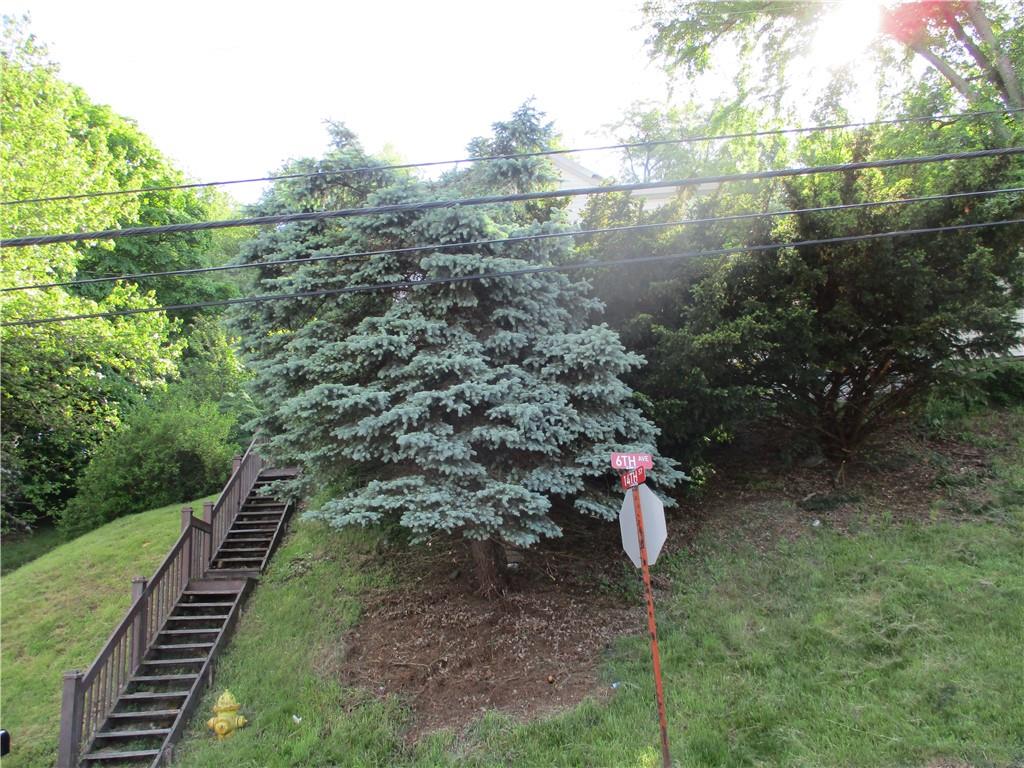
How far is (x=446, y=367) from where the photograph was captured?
23.2ft

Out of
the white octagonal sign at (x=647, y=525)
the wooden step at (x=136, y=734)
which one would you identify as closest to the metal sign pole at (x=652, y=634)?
the white octagonal sign at (x=647, y=525)

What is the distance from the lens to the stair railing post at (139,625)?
24.6 feet

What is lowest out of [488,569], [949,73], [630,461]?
[488,569]

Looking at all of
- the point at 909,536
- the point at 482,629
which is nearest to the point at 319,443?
the point at 482,629

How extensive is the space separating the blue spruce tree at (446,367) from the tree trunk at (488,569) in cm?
3

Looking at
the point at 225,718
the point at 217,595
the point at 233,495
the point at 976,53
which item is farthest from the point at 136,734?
the point at 976,53

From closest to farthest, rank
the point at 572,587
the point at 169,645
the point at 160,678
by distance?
the point at 160,678 < the point at 169,645 < the point at 572,587

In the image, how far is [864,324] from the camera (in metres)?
8.80

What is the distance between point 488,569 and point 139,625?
4.24 m

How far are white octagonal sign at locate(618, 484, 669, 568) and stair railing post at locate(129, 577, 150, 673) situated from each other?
599 centimetres

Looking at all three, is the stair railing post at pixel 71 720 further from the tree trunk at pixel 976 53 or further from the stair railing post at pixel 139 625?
the tree trunk at pixel 976 53

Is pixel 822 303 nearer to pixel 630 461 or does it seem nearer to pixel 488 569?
pixel 630 461

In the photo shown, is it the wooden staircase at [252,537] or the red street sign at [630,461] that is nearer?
the red street sign at [630,461]

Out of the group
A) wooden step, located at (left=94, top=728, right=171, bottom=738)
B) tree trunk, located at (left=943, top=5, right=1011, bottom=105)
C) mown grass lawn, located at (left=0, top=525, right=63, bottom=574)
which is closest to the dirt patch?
wooden step, located at (left=94, top=728, right=171, bottom=738)
